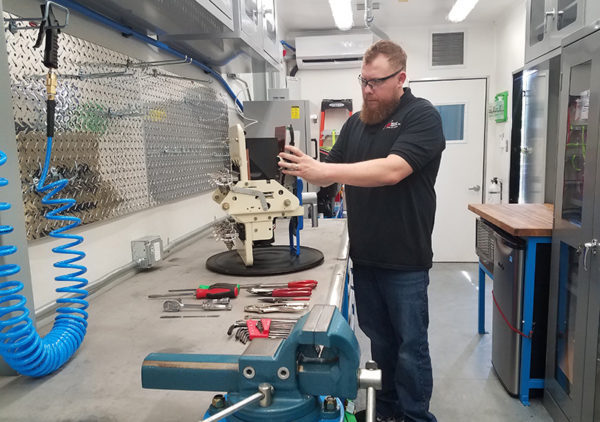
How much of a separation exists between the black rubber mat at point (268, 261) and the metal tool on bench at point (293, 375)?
0.87 metres

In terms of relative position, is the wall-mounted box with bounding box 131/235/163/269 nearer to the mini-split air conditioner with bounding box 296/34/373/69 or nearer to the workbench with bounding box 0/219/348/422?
the workbench with bounding box 0/219/348/422

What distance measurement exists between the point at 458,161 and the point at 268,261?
4.00 m

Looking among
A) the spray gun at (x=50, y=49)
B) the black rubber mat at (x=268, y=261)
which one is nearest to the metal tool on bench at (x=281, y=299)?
the black rubber mat at (x=268, y=261)

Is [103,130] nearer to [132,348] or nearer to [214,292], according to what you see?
[214,292]

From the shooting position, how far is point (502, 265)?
243 cm

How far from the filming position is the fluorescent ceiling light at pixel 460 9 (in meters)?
3.78

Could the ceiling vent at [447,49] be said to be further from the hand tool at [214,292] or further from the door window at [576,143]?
the hand tool at [214,292]

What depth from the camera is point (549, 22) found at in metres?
2.57

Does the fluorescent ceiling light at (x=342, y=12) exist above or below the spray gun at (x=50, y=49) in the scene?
above

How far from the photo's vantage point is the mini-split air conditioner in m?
4.70

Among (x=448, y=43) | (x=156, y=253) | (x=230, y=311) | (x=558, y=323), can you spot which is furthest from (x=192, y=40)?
(x=448, y=43)

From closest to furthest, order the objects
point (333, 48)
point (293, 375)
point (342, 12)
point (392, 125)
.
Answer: point (293, 375), point (392, 125), point (342, 12), point (333, 48)

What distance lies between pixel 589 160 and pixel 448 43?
11.9 ft

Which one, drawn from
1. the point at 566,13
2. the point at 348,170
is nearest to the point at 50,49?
the point at 348,170
